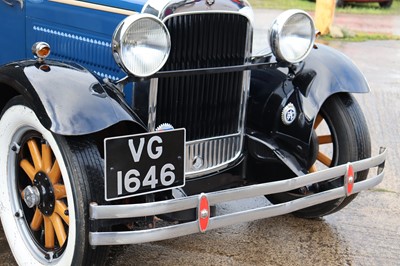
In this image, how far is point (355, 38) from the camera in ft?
35.1

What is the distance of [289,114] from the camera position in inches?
129

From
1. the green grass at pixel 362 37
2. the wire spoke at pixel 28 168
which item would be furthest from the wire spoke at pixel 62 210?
the green grass at pixel 362 37

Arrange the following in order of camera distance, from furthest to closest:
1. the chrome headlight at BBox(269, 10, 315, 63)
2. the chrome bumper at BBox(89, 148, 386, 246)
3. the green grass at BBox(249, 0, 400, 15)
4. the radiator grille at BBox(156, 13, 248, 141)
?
the green grass at BBox(249, 0, 400, 15) → the chrome headlight at BBox(269, 10, 315, 63) → the radiator grille at BBox(156, 13, 248, 141) → the chrome bumper at BBox(89, 148, 386, 246)

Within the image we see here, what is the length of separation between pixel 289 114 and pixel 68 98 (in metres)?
1.20

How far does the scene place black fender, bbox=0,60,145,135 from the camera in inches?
100

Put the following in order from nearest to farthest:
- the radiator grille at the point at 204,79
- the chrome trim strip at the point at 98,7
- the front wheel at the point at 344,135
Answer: the radiator grille at the point at 204,79 < the chrome trim strip at the point at 98,7 < the front wheel at the point at 344,135

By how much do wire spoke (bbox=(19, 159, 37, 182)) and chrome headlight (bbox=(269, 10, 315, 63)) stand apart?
4.28 feet

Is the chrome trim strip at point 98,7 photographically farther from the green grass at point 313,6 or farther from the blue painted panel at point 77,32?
the green grass at point 313,6

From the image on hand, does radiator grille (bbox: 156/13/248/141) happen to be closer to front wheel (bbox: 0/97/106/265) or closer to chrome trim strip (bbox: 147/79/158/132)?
chrome trim strip (bbox: 147/79/158/132)

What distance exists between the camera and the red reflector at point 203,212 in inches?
101

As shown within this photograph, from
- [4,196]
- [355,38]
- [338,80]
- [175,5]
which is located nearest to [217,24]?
[175,5]

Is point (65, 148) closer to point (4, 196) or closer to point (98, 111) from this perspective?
point (98, 111)

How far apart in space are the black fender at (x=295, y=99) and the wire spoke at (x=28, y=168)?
3.54 ft

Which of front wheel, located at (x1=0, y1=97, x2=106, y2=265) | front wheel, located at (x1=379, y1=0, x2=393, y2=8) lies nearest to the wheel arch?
front wheel, located at (x1=0, y1=97, x2=106, y2=265)
